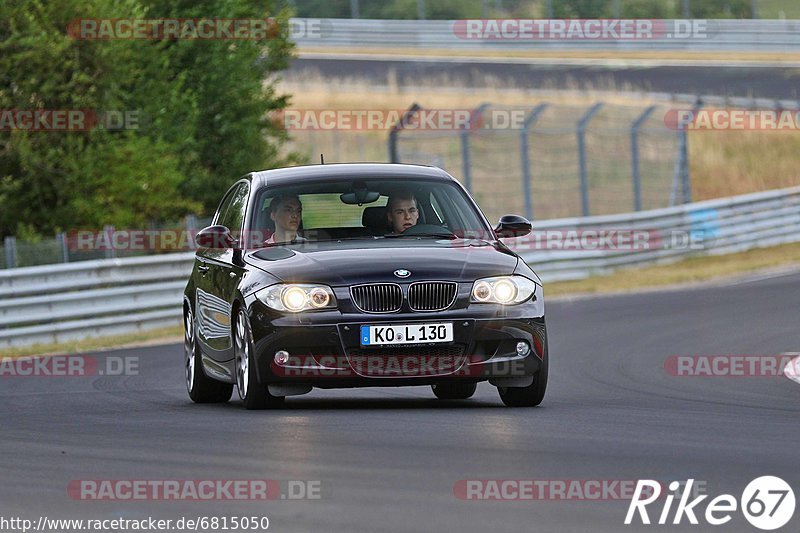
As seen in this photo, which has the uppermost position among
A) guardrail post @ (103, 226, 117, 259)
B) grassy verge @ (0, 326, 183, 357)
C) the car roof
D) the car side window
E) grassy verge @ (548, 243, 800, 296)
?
the car roof

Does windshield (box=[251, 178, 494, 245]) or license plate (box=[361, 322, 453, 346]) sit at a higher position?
windshield (box=[251, 178, 494, 245])

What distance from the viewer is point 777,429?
9312mm

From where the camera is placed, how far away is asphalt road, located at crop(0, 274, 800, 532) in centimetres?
676

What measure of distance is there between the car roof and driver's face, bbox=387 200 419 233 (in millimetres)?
262

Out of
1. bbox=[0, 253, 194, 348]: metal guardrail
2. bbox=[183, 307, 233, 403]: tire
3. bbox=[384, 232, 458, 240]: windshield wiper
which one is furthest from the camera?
bbox=[0, 253, 194, 348]: metal guardrail

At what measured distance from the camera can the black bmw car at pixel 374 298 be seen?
406 inches

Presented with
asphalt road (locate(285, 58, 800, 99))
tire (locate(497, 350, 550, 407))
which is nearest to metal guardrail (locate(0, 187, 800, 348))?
tire (locate(497, 350, 550, 407))

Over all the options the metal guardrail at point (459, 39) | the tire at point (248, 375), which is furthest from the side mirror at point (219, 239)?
the metal guardrail at point (459, 39)

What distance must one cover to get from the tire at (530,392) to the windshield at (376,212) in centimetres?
108

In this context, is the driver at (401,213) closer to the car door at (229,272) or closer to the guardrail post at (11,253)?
the car door at (229,272)

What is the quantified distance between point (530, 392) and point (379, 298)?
3.90 ft

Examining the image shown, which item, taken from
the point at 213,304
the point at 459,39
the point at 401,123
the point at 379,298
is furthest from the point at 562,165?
the point at 379,298

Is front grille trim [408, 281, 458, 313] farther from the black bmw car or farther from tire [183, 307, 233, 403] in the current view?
tire [183, 307, 233, 403]

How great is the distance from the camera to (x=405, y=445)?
8.63 m
